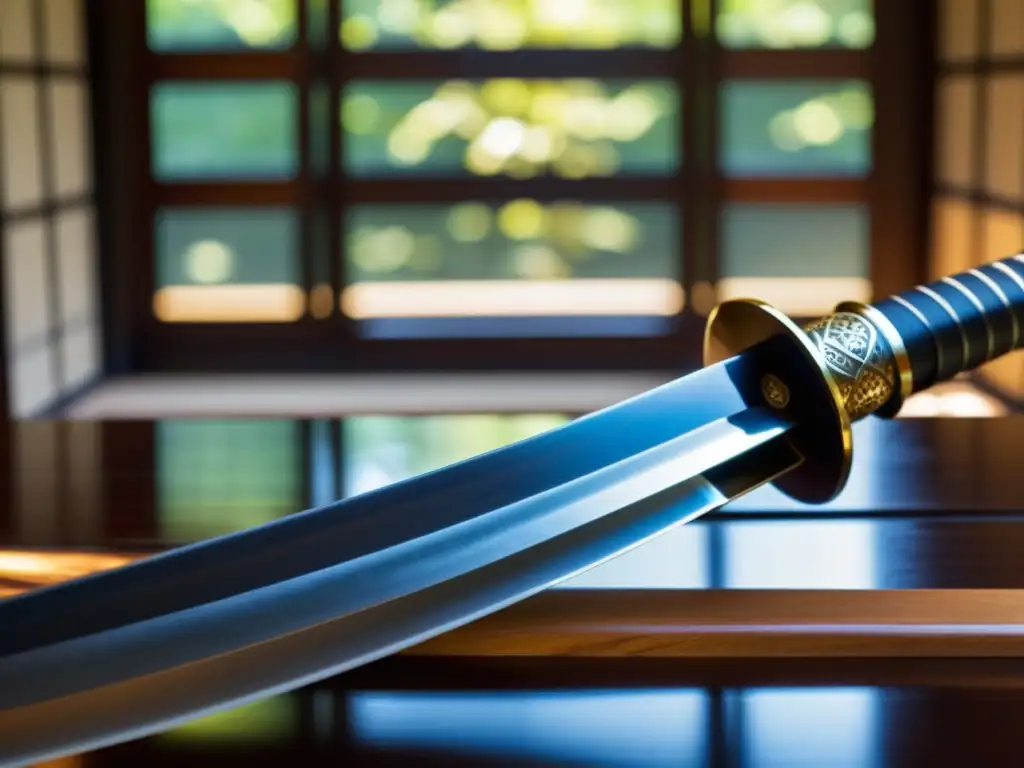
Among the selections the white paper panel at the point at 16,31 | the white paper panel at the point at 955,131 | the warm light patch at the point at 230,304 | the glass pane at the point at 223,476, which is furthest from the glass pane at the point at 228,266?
the glass pane at the point at 223,476

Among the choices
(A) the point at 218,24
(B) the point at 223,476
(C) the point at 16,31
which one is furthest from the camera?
(A) the point at 218,24

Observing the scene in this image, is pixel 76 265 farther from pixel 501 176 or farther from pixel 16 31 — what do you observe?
pixel 501 176

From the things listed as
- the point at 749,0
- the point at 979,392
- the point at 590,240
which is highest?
the point at 749,0

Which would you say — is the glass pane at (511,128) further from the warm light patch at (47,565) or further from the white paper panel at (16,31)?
the warm light patch at (47,565)

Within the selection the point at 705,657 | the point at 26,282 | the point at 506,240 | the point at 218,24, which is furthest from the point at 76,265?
the point at 705,657

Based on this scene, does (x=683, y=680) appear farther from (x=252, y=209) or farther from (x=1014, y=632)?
(x=252, y=209)

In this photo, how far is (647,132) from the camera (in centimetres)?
340

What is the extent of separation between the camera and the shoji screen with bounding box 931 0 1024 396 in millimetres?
2859

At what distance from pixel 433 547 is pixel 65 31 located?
2966 mm

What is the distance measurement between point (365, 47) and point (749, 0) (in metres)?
0.88

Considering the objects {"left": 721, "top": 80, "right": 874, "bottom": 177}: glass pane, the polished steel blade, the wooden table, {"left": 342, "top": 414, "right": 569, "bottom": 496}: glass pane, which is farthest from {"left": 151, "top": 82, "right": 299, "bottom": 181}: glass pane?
the polished steel blade

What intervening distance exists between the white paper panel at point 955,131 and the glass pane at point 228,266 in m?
1.48

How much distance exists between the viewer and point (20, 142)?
2.90 metres

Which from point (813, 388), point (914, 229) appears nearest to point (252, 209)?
point (914, 229)
